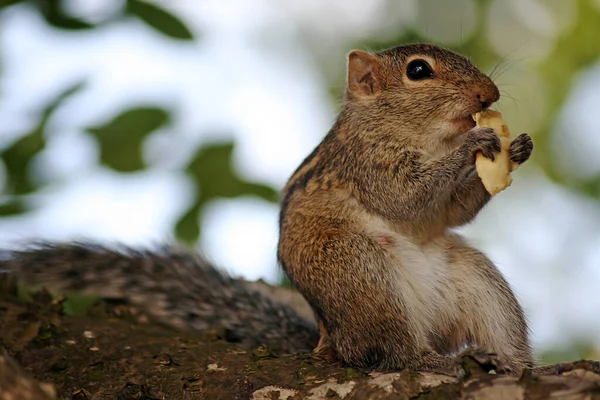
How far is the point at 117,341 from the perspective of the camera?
3307mm

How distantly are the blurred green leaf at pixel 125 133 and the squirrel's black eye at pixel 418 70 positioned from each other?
54.9 inches

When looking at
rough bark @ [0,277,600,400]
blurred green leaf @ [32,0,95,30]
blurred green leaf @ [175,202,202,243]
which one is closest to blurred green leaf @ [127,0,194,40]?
blurred green leaf @ [32,0,95,30]

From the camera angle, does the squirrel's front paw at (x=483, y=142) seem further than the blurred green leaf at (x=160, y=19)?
Yes

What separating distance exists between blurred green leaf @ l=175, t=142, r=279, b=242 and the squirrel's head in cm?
83

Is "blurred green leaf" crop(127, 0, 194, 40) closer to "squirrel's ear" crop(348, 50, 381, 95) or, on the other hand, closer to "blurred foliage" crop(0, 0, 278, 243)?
"blurred foliage" crop(0, 0, 278, 243)

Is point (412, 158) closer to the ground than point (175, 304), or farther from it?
farther from it

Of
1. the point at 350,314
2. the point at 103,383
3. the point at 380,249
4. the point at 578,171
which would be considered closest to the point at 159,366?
the point at 103,383

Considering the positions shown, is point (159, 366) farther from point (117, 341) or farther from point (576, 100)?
point (576, 100)

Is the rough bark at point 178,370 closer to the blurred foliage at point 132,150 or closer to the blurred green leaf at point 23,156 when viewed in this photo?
the blurred foliage at point 132,150

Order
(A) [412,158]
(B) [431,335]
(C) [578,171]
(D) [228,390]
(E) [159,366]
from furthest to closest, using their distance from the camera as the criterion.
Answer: (C) [578,171] < (A) [412,158] < (B) [431,335] < (E) [159,366] < (D) [228,390]

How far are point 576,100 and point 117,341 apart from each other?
188 inches

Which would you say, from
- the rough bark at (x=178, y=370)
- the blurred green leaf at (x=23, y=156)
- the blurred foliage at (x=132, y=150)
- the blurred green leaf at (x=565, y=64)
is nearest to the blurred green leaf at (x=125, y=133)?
the blurred foliage at (x=132, y=150)

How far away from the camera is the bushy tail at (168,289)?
372 centimetres

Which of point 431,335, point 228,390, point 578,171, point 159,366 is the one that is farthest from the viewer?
point 578,171
